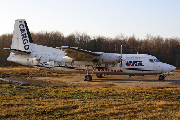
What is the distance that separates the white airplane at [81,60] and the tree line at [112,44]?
40816mm

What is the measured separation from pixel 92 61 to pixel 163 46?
57.5 metres

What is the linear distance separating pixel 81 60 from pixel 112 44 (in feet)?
186

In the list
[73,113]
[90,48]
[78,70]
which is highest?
[90,48]

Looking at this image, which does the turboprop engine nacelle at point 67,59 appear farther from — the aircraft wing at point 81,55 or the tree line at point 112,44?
the tree line at point 112,44

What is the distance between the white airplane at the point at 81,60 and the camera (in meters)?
18.8

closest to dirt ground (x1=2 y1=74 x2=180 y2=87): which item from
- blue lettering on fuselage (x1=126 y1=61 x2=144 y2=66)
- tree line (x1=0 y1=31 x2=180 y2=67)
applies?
blue lettering on fuselage (x1=126 y1=61 x2=144 y2=66)

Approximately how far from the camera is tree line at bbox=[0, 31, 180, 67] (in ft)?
204

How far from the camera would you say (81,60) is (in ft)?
63.9

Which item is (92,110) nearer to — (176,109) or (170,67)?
(176,109)

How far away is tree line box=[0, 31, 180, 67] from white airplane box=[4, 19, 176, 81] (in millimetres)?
40816

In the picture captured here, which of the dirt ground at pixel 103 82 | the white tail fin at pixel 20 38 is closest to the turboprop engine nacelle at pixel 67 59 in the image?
the dirt ground at pixel 103 82

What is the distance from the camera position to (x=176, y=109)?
793cm

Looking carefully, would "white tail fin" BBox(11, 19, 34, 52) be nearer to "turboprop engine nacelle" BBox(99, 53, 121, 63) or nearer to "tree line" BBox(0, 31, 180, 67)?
"turboprop engine nacelle" BBox(99, 53, 121, 63)

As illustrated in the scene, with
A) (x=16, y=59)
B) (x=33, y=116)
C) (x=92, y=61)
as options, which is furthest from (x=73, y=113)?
(x=16, y=59)
